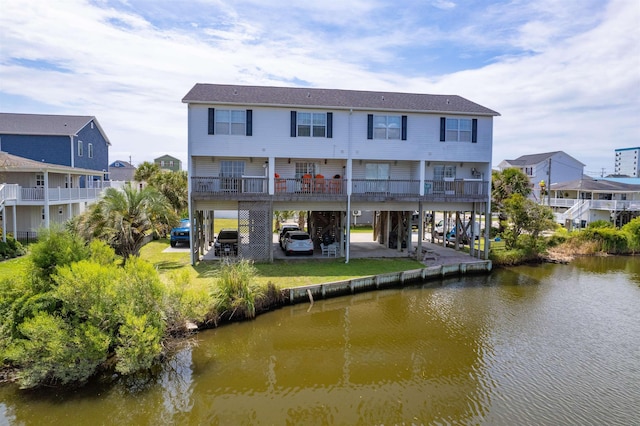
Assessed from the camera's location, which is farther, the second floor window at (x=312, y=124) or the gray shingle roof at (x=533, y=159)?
the gray shingle roof at (x=533, y=159)

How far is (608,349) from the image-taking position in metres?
13.0

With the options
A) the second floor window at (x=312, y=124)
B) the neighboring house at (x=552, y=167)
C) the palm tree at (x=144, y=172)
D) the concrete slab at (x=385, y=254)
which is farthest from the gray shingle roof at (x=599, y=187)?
the palm tree at (x=144, y=172)

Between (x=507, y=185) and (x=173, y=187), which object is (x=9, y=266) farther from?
(x=507, y=185)

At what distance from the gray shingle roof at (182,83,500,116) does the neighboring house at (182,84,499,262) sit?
0.06 m

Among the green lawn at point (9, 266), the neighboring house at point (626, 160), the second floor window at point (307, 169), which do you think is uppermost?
the neighboring house at point (626, 160)

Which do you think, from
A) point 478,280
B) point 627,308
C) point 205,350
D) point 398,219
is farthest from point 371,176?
point 205,350

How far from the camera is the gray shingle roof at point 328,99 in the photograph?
22.2 metres

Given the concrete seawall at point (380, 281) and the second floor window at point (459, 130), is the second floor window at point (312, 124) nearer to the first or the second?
the second floor window at point (459, 130)

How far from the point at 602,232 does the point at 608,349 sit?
23228mm

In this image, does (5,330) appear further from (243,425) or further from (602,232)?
(602,232)

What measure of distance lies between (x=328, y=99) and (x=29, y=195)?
19950 mm

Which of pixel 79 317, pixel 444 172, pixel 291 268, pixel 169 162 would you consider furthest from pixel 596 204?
pixel 169 162

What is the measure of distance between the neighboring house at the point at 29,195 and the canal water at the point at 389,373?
18288mm

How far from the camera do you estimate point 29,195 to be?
25812 mm
